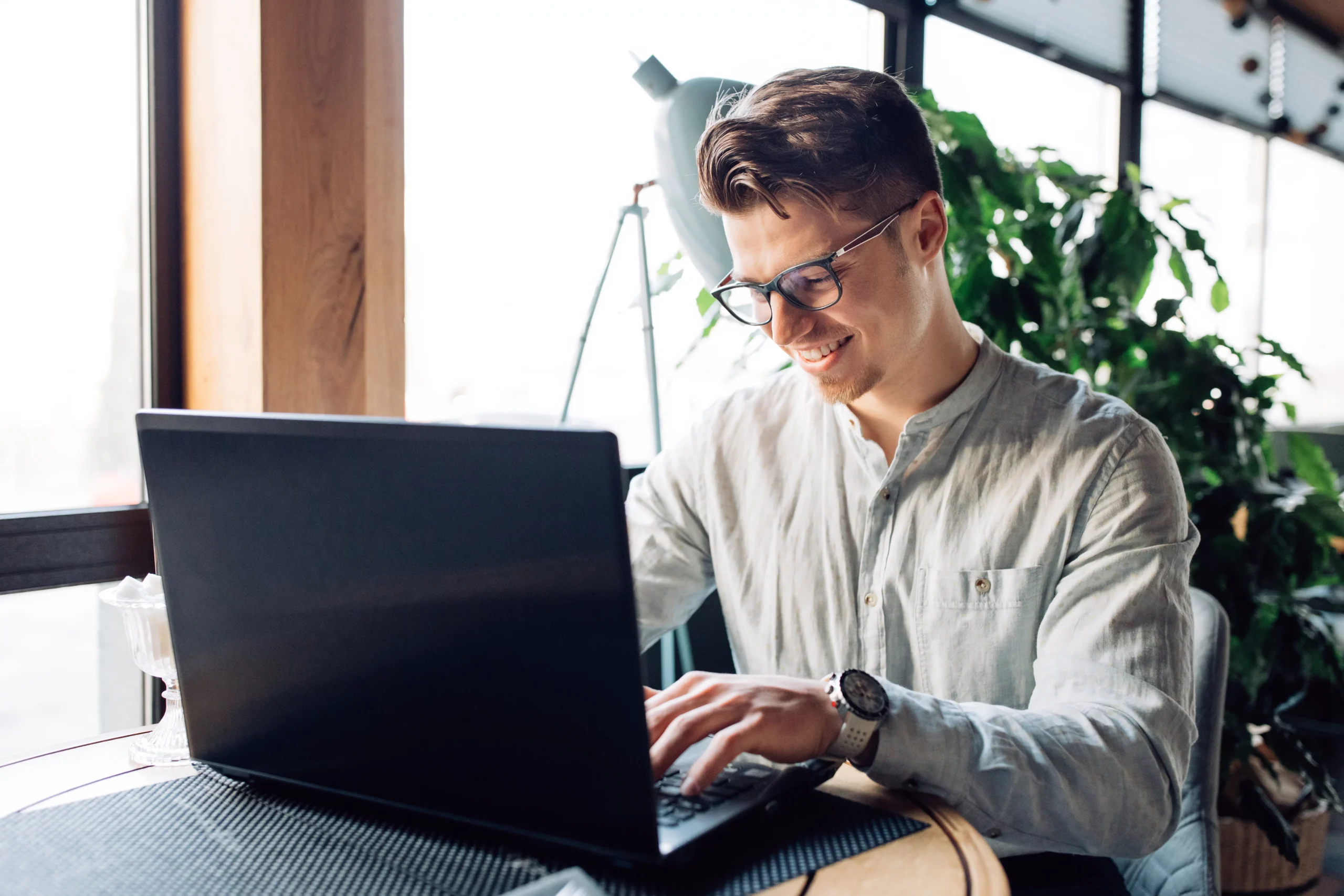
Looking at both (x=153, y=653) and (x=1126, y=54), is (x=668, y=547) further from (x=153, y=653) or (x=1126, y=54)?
(x=1126, y=54)

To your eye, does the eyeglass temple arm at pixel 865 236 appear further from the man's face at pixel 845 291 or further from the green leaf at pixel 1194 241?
the green leaf at pixel 1194 241

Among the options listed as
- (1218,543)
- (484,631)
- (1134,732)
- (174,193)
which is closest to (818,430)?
(1134,732)

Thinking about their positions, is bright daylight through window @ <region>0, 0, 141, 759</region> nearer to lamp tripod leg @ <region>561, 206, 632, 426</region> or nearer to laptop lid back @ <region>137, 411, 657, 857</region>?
lamp tripod leg @ <region>561, 206, 632, 426</region>

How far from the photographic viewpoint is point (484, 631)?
24.6 inches

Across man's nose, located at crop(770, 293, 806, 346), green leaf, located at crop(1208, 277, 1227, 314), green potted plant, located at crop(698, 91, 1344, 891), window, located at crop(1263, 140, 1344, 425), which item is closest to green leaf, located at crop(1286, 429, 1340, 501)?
green potted plant, located at crop(698, 91, 1344, 891)

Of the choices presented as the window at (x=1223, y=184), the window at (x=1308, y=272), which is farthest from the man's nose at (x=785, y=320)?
the window at (x=1308, y=272)

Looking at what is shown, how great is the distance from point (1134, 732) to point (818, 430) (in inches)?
21.4

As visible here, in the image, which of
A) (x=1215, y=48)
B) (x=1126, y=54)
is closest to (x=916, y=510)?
(x=1126, y=54)

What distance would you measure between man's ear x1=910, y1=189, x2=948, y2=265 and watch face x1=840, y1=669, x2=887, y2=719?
577 mm

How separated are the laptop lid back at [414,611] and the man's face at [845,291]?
0.62 m

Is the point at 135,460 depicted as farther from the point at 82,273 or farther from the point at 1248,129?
the point at 1248,129

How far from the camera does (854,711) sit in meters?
0.78

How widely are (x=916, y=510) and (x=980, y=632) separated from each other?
0.51 ft

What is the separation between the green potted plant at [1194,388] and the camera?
182 centimetres
